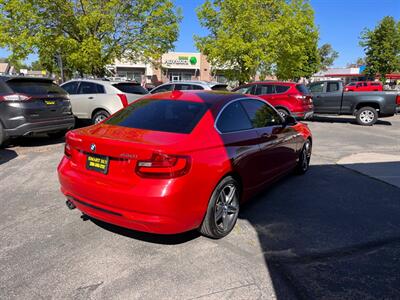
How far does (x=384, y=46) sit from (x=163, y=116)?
41476mm

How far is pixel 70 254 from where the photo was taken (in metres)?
3.20

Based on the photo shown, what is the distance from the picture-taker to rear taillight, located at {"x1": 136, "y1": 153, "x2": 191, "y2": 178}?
2889mm

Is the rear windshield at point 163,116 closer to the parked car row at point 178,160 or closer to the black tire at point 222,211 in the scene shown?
the parked car row at point 178,160

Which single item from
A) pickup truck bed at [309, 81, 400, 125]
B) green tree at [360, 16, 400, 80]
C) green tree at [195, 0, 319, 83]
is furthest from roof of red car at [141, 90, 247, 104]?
green tree at [360, 16, 400, 80]

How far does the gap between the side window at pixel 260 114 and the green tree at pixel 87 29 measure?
525 inches

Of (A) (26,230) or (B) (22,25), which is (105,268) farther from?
(B) (22,25)

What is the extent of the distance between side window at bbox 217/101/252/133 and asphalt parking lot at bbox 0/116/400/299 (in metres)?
1.17

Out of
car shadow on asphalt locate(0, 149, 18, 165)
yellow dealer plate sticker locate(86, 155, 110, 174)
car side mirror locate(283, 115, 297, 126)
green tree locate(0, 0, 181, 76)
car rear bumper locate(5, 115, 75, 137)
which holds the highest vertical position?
green tree locate(0, 0, 181, 76)

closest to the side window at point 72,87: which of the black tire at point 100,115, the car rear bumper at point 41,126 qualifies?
the black tire at point 100,115

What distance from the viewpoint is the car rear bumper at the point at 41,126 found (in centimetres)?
719

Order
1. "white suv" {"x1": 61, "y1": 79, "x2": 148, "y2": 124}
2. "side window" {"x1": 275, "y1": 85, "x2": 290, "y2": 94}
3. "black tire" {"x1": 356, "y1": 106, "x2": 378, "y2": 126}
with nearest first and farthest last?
1. "white suv" {"x1": 61, "y1": 79, "x2": 148, "y2": 124}
2. "side window" {"x1": 275, "y1": 85, "x2": 290, "y2": 94}
3. "black tire" {"x1": 356, "y1": 106, "x2": 378, "y2": 126}

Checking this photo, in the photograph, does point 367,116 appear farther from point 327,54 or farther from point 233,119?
point 327,54

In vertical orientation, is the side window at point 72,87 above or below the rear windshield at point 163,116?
above

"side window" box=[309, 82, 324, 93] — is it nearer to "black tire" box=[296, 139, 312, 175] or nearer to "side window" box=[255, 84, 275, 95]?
"side window" box=[255, 84, 275, 95]
